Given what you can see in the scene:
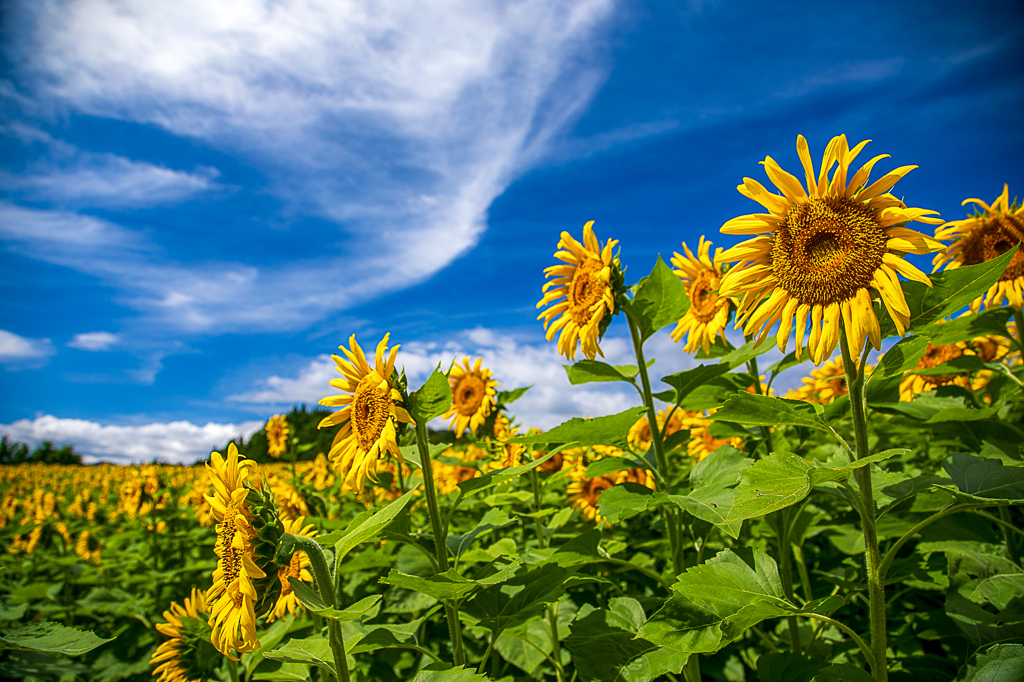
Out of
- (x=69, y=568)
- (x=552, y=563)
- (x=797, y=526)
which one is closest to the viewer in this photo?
(x=552, y=563)

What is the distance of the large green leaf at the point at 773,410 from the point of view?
1880 mm

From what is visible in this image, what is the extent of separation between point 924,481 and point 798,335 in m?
0.70

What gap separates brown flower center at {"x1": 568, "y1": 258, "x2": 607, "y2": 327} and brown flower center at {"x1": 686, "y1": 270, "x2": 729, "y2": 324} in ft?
2.52

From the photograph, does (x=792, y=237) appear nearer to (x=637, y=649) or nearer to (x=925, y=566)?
(x=637, y=649)

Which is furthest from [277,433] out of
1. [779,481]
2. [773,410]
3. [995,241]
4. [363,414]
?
[995,241]

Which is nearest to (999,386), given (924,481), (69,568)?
(924,481)

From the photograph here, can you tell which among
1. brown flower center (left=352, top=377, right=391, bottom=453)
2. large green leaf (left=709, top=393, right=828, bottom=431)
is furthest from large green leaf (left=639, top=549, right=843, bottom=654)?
brown flower center (left=352, top=377, right=391, bottom=453)

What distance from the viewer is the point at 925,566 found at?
269 centimetres

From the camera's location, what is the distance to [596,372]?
262cm

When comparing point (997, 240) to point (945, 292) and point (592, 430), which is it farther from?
point (592, 430)

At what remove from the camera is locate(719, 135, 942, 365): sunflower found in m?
1.81

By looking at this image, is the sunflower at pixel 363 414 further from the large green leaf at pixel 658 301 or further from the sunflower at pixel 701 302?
the sunflower at pixel 701 302

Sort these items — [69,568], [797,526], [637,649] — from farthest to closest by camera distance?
1. [69,568]
2. [797,526]
3. [637,649]

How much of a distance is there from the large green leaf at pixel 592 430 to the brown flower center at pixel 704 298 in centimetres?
107
